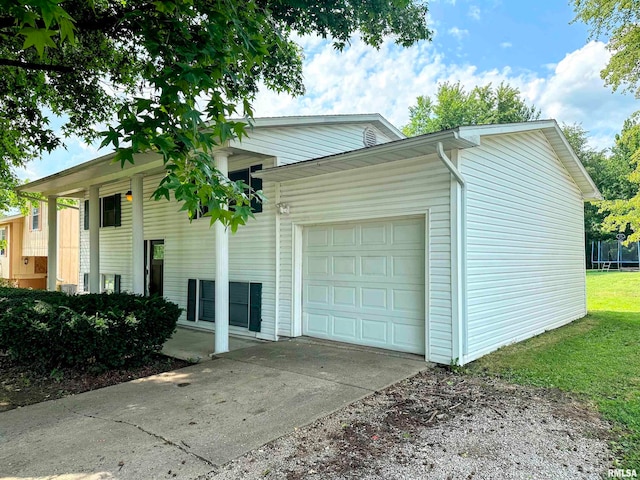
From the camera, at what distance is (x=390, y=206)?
635 centimetres

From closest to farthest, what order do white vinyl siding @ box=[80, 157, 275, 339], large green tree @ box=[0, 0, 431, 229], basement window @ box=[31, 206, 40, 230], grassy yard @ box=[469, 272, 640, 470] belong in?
large green tree @ box=[0, 0, 431, 229]
grassy yard @ box=[469, 272, 640, 470]
white vinyl siding @ box=[80, 157, 275, 339]
basement window @ box=[31, 206, 40, 230]

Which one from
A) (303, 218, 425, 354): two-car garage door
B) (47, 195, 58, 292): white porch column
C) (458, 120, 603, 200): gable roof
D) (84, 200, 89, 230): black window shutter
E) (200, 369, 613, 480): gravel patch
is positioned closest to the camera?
(200, 369, 613, 480): gravel patch

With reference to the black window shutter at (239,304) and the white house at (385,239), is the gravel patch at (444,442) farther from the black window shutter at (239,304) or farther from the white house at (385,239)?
the black window shutter at (239,304)

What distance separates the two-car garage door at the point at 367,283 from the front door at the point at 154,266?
15.1 ft

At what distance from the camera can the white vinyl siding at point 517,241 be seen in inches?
236

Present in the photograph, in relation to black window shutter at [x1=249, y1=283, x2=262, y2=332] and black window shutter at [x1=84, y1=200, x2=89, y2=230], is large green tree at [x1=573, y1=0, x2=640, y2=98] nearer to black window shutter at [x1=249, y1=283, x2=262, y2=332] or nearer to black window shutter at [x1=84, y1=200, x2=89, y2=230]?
black window shutter at [x1=249, y1=283, x2=262, y2=332]

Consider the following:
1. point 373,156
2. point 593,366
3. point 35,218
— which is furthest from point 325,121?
point 35,218

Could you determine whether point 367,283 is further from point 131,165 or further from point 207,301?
point 131,165

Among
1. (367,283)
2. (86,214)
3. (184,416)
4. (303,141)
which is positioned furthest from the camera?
(86,214)

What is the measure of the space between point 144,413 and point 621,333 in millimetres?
8776

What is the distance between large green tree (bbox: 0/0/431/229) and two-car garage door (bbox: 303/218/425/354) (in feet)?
6.70

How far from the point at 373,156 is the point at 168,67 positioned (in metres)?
3.22

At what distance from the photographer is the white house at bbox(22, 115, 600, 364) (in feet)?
19.0

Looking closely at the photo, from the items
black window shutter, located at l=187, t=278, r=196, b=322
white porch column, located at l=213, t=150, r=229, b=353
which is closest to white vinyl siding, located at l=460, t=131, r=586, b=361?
white porch column, located at l=213, t=150, r=229, b=353
